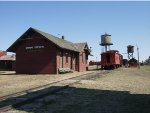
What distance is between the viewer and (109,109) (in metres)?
11.1

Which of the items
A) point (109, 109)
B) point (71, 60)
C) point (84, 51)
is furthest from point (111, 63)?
point (109, 109)

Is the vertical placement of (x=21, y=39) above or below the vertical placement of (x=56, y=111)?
above

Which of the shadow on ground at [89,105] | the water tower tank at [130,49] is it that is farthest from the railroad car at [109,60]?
the shadow on ground at [89,105]

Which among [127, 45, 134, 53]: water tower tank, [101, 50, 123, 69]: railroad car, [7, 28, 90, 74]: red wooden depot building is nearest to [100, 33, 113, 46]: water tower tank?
[127, 45, 134, 53]: water tower tank

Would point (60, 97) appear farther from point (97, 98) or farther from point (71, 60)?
point (71, 60)

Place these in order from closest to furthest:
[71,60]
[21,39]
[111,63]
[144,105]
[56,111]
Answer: [56,111] → [144,105] → [21,39] → [71,60] → [111,63]

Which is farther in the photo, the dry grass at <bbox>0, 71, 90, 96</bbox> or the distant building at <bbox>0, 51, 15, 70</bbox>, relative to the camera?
the distant building at <bbox>0, 51, 15, 70</bbox>

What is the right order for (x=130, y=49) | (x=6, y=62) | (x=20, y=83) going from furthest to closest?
(x=130, y=49) < (x=6, y=62) < (x=20, y=83)

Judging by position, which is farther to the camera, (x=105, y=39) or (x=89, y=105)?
(x=105, y=39)

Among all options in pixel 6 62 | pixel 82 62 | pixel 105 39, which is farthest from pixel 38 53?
pixel 105 39

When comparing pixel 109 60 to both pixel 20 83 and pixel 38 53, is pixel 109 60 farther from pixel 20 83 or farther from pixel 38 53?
pixel 20 83

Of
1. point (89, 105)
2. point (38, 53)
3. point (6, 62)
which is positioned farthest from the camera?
point (6, 62)

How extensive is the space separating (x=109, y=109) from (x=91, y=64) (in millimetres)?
73721

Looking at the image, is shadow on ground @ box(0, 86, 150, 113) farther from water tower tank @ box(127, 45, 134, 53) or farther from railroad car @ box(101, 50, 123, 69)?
water tower tank @ box(127, 45, 134, 53)
